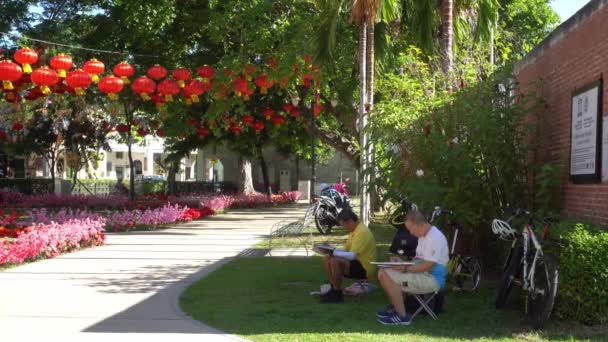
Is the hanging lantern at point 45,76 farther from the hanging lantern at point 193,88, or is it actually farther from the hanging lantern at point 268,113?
the hanging lantern at point 268,113

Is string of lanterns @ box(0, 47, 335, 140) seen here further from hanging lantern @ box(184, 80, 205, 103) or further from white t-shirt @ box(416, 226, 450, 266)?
white t-shirt @ box(416, 226, 450, 266)

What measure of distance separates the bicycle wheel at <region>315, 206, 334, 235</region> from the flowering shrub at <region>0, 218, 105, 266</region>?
18.8 feet

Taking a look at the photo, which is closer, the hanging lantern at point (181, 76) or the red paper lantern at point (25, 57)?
the red paper lantern at point (25, 57)

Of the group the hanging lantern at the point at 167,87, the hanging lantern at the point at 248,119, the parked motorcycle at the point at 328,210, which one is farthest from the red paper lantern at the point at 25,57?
the hanging lantern at the point at 248,119

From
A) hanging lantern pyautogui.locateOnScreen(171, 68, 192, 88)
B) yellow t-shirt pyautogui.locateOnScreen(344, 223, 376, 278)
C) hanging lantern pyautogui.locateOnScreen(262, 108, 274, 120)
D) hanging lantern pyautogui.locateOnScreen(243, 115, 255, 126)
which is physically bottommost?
yellow t-shirt pyautogui.locateOnScreen(344, 223, 376, 278)

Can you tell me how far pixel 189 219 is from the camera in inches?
960

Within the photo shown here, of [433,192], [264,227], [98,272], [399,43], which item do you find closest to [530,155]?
[433,192]

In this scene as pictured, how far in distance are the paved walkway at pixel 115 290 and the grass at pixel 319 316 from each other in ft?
1.25

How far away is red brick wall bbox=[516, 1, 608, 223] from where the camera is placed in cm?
792

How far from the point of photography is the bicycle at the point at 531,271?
6.65 metres

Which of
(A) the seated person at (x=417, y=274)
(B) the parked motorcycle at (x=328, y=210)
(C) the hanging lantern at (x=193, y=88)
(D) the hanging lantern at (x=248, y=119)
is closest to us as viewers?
(A) the seated person at (x=417, y=274)

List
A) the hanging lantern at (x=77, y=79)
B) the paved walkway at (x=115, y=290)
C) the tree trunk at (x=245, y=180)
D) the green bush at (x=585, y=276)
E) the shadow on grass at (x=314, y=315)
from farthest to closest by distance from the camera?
the tree trunk at (x=245, y=180) < the hanging lantern at (x=77, y=79) < the paved walkway at (x=115, y=290) < the shadow on grass at (x=314, y=315) < the green bush at (x=585, y=276)

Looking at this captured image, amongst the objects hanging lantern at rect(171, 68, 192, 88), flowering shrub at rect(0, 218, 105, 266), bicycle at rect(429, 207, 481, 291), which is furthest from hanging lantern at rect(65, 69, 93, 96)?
bicycle at rect(429, 207, 481, 291)

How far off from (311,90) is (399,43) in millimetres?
3194
